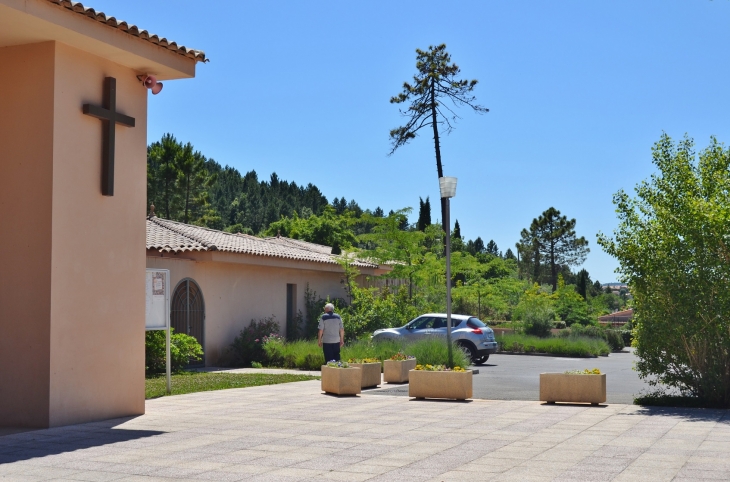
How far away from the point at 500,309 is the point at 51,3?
3251 centimetres

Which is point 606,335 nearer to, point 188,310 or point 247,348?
point 247,348

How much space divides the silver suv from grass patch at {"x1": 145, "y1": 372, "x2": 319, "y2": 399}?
21.3 ft

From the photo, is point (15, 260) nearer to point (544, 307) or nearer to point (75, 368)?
point (75, 368)

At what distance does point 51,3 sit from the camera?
9.70m

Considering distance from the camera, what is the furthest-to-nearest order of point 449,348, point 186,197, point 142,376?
1. point 186,197
2. point 449,348
3. point 142,376

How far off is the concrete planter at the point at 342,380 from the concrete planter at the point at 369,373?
1305mm

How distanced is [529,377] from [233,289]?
28.1 ft

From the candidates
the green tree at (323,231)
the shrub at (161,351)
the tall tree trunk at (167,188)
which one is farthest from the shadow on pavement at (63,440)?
the green tree at (323,231)

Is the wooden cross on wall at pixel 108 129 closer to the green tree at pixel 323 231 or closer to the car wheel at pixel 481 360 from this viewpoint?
the car wheel at pixel 481 360

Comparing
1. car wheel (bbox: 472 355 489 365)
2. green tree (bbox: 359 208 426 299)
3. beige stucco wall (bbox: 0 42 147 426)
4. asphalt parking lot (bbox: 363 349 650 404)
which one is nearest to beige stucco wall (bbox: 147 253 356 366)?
green tree (bbox: 359 208 426 299)

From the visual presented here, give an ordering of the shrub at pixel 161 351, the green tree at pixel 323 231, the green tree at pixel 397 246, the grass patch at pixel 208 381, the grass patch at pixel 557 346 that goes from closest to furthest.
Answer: the grass patch at pixel 208 381
the shrub at pixel 161 351
the grass patch at pixel 557 346
the green tree at pixel 397 246
the green tree at pixel 323 231

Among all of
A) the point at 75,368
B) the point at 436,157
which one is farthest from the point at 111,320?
the point at 436,157

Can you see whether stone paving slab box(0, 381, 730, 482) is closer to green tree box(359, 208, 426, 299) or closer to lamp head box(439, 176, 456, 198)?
lamp head box(439, 176, 456, 198)

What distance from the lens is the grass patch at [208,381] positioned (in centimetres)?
1525
